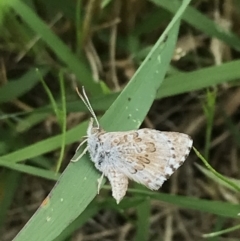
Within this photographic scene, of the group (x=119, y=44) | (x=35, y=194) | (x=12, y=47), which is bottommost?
(x=35, y=194)

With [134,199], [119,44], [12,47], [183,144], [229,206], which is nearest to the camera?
[183,144]

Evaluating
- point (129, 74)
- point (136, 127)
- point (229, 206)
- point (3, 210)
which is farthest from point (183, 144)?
point (3, 210)

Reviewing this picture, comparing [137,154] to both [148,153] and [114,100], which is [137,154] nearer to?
[148,153]

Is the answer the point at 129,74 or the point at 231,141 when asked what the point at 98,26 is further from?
the point at 231,141

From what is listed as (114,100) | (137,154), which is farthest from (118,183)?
(114,100)
